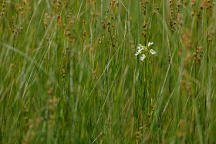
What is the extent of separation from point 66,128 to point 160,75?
785 mm

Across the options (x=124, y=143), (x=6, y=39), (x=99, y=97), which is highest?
(x=6, y=39)

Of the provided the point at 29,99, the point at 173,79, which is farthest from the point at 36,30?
the point at 173,79

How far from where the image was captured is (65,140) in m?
2.44

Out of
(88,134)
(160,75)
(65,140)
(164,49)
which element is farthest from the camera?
(164,49)

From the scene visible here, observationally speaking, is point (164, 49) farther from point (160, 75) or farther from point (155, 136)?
point (155, 136)

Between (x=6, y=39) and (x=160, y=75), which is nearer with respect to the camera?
(x=160, y=75)

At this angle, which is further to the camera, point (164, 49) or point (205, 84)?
point (164, 49)

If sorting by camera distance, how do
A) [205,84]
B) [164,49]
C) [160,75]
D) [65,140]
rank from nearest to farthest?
[65,140]
[205,84]
[160,75]
[164,49]

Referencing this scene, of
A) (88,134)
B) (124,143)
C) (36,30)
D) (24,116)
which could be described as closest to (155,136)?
(124,143)

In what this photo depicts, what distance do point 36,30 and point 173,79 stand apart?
3.22ft

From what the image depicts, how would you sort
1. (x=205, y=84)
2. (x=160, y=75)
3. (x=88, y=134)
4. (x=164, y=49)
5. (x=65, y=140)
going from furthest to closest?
(x=164, y=49) → (x=160, y=75) → (x=205, y=84) → (x=88, y=134) → (x=65, y=140)

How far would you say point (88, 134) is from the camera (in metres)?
2.63

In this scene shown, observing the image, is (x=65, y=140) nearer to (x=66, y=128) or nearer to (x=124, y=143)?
(x=66, y=128)

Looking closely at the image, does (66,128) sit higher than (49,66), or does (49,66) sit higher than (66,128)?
(49,66)
